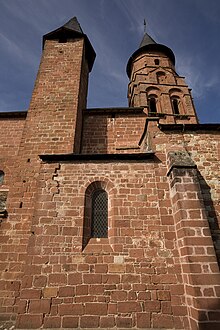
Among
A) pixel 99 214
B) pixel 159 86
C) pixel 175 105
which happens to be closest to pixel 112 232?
pixel 99 214

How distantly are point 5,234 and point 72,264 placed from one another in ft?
8.63

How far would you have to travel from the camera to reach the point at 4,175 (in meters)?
9.22

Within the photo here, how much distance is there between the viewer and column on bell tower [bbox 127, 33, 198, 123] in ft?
50.2

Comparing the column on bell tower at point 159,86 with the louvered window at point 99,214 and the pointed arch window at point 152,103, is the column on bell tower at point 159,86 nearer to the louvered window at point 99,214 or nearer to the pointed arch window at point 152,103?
the pointed arch window at point 152,103

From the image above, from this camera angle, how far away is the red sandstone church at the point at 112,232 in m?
4.84

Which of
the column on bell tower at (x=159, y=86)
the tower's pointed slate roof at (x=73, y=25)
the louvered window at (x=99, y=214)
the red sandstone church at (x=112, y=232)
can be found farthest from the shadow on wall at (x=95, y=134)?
the tower's pointed slate roof at (x=73, y=25)

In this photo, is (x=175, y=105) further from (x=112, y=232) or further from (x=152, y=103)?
(x=112, y=232)

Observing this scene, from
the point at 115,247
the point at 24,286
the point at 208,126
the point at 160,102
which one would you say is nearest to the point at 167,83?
the point at 160,102

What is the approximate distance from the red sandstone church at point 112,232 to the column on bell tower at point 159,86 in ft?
24.7

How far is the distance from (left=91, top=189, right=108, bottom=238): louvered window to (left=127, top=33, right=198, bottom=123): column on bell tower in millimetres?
8724

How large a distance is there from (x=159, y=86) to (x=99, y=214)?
47.5 ft

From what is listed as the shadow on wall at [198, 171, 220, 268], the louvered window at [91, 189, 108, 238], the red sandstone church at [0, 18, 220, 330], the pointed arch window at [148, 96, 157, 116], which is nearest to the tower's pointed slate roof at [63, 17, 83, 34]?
the pointed arch window at [148, 96, 157, 116]

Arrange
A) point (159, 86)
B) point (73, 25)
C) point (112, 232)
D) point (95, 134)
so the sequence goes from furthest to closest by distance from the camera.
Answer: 1. point (159, 86)
2. point (73, 25)
3. point (95, 134)
4. point (112, 232)

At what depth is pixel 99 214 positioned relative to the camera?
6.25m
